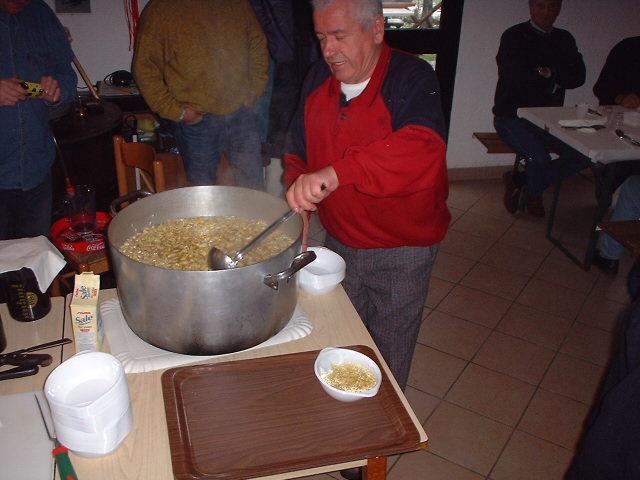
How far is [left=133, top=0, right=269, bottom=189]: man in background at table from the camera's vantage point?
9.56 ft

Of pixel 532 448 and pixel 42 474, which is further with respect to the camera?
pixel 532 448

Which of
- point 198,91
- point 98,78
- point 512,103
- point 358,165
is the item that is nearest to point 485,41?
point 512,103

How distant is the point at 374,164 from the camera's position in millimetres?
1488

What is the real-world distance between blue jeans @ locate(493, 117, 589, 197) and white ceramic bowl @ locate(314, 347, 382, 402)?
3010 millimetres

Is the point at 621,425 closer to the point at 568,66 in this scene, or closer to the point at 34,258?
the point at 34,258

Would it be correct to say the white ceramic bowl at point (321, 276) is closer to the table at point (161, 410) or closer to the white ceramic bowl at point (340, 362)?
the table at point (161, 410)

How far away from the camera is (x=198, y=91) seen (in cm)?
306

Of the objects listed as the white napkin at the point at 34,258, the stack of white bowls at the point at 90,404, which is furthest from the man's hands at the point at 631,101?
the stack of white bowls at the point at 90,404

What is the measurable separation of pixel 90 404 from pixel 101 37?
11.4 feet

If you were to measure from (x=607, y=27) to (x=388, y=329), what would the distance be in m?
3.87

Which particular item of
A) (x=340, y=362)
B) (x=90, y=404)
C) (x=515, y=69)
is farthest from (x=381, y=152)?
(x=515, y=69)

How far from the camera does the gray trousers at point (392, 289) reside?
1.92 metres

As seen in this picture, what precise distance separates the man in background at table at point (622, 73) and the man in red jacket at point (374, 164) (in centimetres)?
293

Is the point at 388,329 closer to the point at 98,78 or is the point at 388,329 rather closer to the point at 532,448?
the point at 532,448
